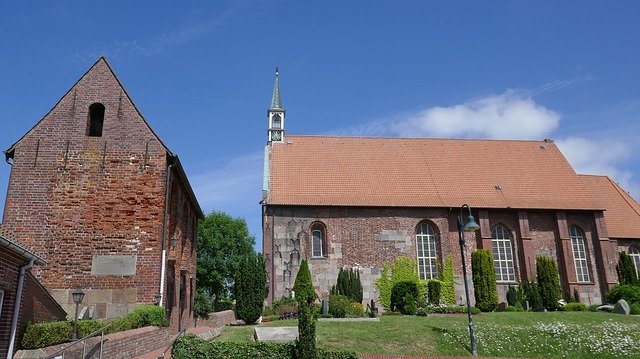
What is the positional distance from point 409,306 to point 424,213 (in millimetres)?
7602

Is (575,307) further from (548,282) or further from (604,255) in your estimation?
(604,255)

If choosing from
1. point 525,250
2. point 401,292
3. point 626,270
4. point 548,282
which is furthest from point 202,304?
point 626,270

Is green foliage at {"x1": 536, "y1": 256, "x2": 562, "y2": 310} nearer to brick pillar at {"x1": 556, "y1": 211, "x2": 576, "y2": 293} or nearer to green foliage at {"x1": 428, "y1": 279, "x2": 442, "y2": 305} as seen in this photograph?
brick pillar at {"x1": 556, "y1": 211, "x2": 576, "y2": 293}

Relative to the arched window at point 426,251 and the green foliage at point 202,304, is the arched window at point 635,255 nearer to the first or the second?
the arched window at point 426,251

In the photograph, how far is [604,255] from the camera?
3083 centimetres

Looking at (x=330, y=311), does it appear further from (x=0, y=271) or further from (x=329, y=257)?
(x=0, y=271)

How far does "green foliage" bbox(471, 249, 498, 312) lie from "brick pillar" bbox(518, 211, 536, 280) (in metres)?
2.19

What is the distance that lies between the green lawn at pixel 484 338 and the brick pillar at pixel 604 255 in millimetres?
10754

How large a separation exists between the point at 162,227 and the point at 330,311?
31.7 ft

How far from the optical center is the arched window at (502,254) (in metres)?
30.7

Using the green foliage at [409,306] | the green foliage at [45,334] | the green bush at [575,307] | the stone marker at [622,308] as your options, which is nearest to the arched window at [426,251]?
the green foliage at [409,306]

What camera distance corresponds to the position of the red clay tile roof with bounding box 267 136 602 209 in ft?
101

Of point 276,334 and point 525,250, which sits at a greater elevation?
point 525,250

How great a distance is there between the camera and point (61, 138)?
56.6 feet
